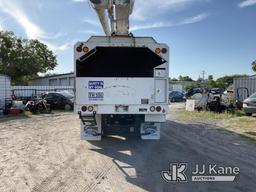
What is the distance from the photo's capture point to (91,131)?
9.98 meters

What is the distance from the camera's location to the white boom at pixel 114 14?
8430 millimetres

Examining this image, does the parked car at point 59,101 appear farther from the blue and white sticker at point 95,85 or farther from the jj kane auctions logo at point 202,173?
the jj kane auctions logo at point 202,173

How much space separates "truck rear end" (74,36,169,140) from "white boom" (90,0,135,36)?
795 millimetres

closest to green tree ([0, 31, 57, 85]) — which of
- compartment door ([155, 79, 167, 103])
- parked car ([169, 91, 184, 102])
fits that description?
parked car ([169, 91, 184, 102])

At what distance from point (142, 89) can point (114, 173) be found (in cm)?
277

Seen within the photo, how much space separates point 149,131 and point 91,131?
1.74 meters

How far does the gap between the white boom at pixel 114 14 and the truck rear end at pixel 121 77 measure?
80 cm

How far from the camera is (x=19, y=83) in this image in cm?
5338

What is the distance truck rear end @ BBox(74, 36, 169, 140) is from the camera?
8.95m

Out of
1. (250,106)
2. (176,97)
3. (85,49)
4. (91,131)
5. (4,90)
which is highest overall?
(85,49)

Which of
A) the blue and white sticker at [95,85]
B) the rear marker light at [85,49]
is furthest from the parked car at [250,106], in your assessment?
the rear marker light at [85,49]

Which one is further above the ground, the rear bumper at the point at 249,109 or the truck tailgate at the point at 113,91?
the truck tailgate at the point at 113,91

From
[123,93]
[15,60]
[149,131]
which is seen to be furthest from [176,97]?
[123,93]

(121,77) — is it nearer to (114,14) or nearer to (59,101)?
(114,14)
